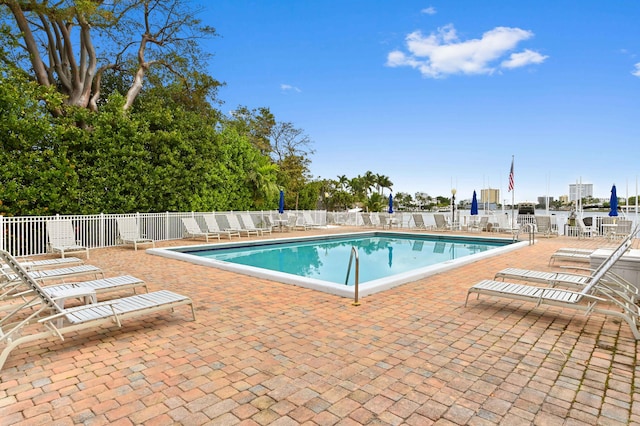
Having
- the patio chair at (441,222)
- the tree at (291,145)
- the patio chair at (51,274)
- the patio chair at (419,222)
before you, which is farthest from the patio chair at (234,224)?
the tree at (291,145)

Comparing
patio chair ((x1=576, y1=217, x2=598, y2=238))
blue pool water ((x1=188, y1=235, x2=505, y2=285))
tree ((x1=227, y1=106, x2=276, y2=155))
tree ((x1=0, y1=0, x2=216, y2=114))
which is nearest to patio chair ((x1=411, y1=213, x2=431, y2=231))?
blue pool water ((x1=188, y1=235, x2=505, y2=285))

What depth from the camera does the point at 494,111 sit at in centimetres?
2195

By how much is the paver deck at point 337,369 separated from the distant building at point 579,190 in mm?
19646

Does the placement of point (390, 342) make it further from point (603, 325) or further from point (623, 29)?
point (623, 29)

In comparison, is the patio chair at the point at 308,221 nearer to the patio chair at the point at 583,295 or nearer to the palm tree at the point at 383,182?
the patio chair at the point at 583,295

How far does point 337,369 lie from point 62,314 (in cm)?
261

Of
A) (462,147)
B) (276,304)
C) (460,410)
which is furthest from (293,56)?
(460,410)

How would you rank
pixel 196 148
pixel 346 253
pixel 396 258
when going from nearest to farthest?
1. pixel 396 258
2. pixel 346 253
3. pixel 196 148

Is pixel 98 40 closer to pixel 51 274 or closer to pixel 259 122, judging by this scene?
pixel 259 122

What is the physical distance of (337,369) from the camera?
3.11 meters

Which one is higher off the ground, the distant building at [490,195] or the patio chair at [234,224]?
the distant building at [490,195]

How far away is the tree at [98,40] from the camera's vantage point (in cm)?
1370

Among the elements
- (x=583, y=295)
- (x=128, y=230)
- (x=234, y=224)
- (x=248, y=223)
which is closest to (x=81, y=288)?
(x=583, y=295)

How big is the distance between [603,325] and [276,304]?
13.4 feet
